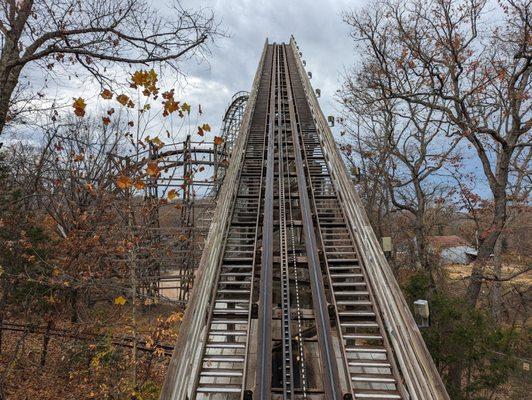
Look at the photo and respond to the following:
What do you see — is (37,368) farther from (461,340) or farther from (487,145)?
(487,145)

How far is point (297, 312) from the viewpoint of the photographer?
4262 millimetres

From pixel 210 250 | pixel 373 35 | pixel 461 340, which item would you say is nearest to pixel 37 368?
pixel 210 250

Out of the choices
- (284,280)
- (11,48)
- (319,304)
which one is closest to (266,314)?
(319,304)

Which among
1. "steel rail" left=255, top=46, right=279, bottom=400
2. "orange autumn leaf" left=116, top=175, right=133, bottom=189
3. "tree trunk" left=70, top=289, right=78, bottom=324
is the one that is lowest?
"tree trunk" left=70, top=289, right=78, bottom=324

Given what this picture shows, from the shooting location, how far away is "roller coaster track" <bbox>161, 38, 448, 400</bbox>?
313 centimetres

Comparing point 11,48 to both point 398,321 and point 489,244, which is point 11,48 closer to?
point 398,321

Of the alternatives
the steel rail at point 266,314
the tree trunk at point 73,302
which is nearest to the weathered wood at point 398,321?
the steel rail at point 266,314

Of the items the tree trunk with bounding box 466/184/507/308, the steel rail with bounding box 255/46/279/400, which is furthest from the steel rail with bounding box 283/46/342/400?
the tree trunk with bounding box 466/184/507/308

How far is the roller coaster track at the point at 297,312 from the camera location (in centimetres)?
313

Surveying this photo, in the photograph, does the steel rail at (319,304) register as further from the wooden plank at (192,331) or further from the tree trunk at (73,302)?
the tree trunk at (73,302)

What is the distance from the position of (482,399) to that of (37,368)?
10.2 metres

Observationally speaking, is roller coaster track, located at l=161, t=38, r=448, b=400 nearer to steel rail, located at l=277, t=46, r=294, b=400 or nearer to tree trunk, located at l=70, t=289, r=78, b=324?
steel rail, located at l=277, t=46, r=294, b=400

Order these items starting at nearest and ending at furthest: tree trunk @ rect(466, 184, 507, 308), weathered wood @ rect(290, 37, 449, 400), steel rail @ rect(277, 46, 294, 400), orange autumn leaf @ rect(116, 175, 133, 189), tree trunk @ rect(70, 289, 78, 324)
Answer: weathered wood @ rect(290, 37, 449, 400) < steel rail @ rect(277, 46, 294, 400) < orange autumn leaf @ rect(116, 175, 133, 189) < tree trunk @ rect(466, 184, 507, 308) < tree trunk @ rect(70, 289, 78, 324)

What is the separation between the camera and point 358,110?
13.0 meters
